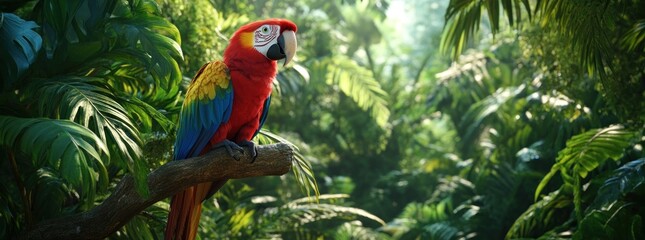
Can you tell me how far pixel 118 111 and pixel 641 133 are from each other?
252 centimetres

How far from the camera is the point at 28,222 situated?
102 inches

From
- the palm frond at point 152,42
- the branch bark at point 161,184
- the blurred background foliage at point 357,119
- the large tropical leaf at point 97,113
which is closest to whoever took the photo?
the large tropical leaf at point 97,113

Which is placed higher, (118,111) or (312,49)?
(118,111)

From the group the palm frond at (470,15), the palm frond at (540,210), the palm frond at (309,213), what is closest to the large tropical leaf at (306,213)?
the palm frond at (309,213)

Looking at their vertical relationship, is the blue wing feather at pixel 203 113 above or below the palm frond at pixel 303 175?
above

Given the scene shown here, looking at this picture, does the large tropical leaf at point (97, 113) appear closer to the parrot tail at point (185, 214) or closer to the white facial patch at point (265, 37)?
the parrot tail at point (185, 214)

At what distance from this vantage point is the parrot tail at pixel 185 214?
2.30 meters

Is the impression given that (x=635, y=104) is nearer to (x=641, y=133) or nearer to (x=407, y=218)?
(x=641, y=133)

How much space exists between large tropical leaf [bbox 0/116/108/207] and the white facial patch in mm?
587

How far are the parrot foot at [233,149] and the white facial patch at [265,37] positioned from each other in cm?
30

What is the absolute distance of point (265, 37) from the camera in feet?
7.80

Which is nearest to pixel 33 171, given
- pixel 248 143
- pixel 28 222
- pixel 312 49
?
pixel 28 222

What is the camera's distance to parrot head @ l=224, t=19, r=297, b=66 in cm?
237

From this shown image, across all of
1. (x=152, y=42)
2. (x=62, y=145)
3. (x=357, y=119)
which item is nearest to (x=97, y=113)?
(x=62, y=145)
